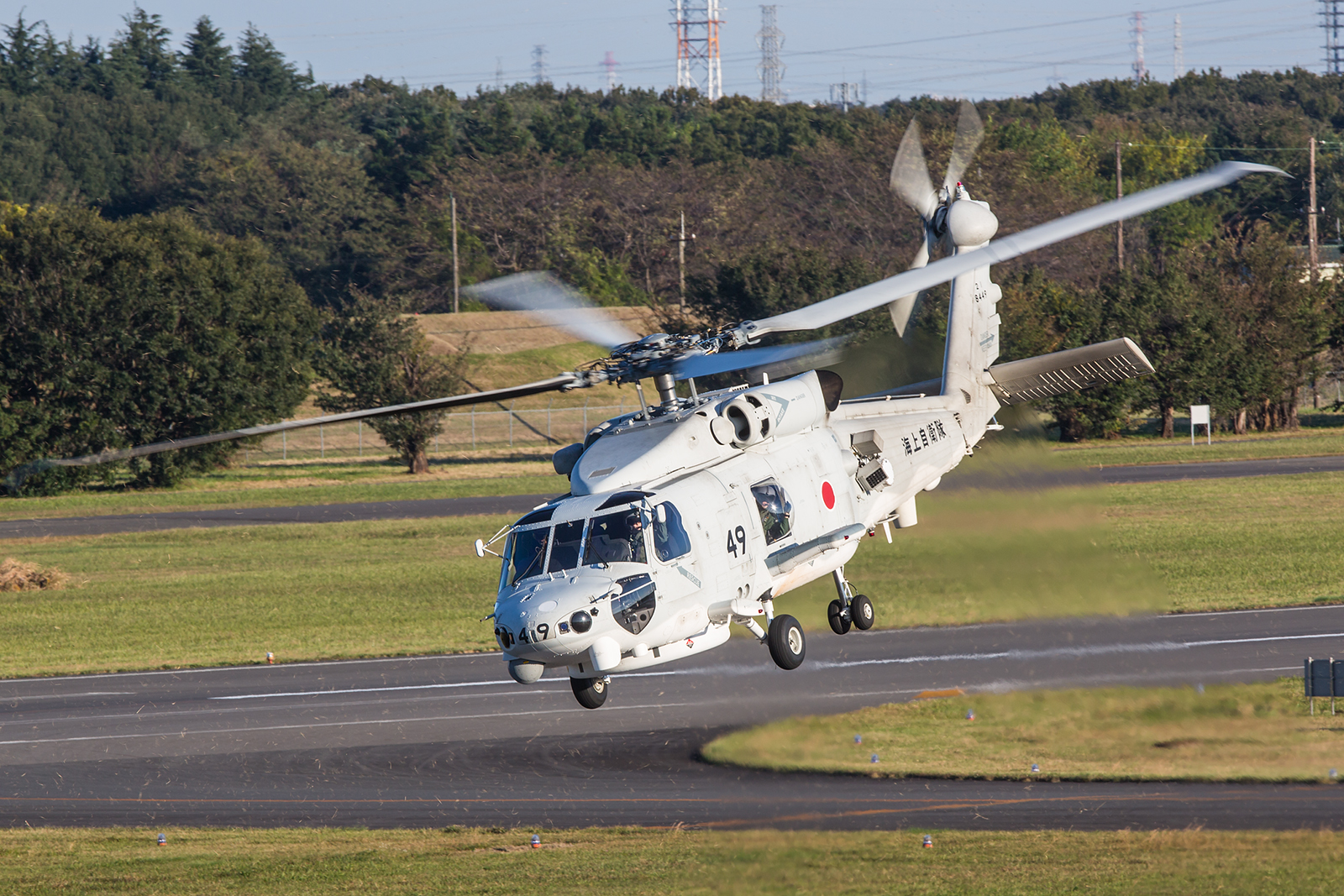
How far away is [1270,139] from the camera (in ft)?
542

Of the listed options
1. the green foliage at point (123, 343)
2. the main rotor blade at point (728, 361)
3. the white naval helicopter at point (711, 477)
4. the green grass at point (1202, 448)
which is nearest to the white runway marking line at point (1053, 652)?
the white naval helicopter at point (711, 477)

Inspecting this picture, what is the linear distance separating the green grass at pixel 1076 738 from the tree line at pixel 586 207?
113 ft

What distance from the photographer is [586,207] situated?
133 meters

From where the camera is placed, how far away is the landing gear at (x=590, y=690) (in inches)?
737

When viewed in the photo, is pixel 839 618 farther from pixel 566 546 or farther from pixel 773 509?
pixel 566 546

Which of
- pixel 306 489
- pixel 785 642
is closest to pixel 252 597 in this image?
pixel 306 489

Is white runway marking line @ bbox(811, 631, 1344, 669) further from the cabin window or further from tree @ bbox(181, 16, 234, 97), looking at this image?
tree @ bbox(181, 16, 234, 97)

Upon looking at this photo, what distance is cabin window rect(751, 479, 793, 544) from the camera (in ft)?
66.7

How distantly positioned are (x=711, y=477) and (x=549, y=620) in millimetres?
3614

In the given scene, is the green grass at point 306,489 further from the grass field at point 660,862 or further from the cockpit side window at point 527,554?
the cockpit side window at point 527,554

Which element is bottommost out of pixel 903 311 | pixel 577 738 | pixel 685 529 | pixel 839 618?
pixel 577 738

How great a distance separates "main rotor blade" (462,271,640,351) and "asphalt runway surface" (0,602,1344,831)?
582 inches

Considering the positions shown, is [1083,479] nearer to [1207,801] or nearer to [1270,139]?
[1207,801]

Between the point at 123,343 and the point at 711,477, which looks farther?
the point at 123,343
